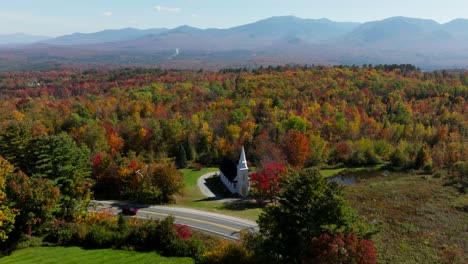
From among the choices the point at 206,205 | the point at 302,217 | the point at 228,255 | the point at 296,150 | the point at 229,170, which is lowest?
the point at 206,205

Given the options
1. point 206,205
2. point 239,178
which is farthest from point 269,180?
point 206,205

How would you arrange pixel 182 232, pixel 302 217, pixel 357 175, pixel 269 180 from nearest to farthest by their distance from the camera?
pixel 302 217, pixel 182 232, pixel 269 180, pixel 357 175

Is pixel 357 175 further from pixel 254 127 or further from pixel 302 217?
pixel 302 217

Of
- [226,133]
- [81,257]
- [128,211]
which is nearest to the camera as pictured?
[81,257]

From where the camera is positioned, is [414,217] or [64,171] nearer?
[64,171]

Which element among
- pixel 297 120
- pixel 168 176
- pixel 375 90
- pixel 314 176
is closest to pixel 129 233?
pixel 168 176

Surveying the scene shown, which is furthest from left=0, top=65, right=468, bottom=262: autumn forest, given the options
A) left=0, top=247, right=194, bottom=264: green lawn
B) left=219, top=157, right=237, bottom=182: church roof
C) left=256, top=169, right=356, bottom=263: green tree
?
left=256, top=169, right=356, bottom=263: green tree
